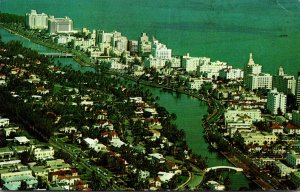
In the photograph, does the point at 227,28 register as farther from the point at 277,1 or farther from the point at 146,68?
the point at 146,68

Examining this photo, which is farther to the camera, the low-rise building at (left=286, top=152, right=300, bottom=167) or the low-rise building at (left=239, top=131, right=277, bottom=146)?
the low-rise building at (left=239, top=131, right=277, bottom=146)

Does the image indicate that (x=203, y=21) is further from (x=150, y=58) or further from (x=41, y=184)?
(x=41, y=184)

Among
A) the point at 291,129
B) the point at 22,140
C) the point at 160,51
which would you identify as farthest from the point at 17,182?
the point at 291,129

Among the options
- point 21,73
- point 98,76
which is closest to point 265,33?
point 98,76

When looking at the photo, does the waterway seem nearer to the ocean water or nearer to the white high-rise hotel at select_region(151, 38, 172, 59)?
the white high-rise hotel at select_region(151, 38, 172, 59)

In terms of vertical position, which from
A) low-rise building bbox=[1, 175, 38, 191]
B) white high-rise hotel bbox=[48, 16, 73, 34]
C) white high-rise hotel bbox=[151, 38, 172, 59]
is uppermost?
white high-rise hotel bbox=[48, 16, 73, 34]

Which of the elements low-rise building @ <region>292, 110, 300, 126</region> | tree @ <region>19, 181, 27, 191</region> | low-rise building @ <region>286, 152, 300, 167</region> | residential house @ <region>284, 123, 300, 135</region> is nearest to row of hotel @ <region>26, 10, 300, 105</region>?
low-rise building @ <region>292, 110, 300, 126</region>

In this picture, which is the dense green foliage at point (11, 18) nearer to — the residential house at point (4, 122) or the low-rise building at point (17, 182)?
the residential house at point (4, 122)

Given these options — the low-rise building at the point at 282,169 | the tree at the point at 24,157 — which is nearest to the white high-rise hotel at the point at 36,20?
the tree at the point at 24,157
